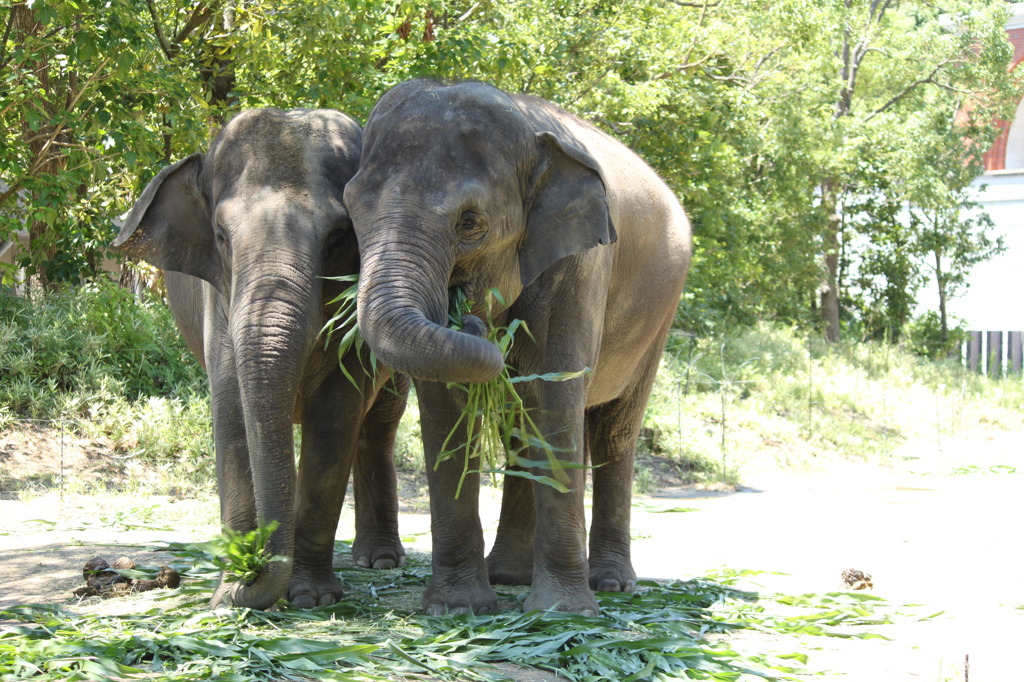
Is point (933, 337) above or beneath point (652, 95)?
beneath

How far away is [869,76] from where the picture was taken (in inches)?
1069

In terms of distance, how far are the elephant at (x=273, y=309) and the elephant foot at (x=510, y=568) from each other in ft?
3.73

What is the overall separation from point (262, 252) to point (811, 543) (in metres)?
4.93

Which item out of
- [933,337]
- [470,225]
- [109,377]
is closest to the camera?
[470,225]

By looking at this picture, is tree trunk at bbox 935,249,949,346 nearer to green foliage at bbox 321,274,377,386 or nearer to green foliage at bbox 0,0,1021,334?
green foliage at bbox 0,0,1021,334

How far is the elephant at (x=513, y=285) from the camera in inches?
178

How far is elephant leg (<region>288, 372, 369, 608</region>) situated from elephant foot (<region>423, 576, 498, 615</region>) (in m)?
0.46

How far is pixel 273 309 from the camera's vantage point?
4.72 m

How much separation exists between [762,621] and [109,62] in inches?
251

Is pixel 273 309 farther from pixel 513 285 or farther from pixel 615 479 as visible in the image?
pixel 615 479

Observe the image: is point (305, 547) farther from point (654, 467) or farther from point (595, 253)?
point (654, 467)

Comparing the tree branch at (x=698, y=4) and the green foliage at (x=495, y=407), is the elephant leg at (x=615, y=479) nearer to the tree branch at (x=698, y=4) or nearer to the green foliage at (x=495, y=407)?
the green foliage at (x=495, y=407)

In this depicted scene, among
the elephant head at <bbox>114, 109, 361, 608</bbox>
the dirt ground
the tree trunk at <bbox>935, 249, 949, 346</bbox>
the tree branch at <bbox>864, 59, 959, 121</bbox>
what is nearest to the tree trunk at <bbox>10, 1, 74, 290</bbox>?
the dirt ground

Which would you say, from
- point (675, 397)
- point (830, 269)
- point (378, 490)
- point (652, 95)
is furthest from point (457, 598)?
point (830, 269)
